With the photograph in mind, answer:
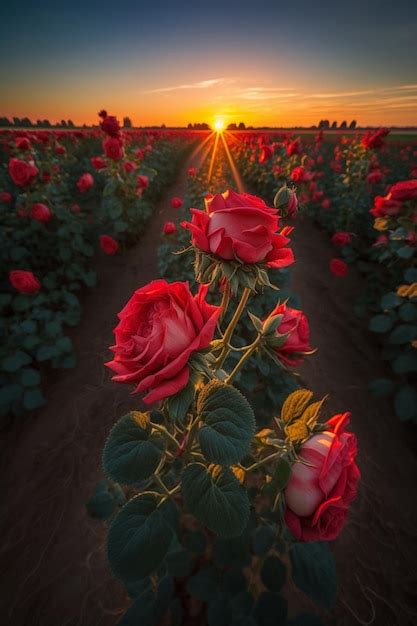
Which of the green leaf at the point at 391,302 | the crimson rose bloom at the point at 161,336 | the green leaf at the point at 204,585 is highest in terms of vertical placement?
the crimson rose bloom at the point at 161,336

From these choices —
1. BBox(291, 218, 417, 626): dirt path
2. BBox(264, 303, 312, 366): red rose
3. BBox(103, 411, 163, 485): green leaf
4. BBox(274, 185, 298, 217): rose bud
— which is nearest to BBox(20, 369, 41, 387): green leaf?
BBox(103, 411, 163, 485): green leaf

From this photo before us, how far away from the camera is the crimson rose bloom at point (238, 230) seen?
78 centimetres

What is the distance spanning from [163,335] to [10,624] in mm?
2469

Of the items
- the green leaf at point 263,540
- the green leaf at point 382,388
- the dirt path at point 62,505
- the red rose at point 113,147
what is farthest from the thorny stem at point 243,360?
the red rose at point 113,147

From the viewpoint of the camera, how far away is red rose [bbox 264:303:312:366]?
1.06 meters

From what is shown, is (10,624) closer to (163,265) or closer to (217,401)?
(217,401)

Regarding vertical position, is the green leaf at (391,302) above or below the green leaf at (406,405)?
above

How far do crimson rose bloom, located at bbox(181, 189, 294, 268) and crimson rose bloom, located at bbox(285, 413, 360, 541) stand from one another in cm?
57

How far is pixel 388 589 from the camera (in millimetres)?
2059

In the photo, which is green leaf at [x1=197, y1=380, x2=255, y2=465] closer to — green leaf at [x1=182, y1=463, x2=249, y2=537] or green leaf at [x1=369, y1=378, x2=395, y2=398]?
green leaf at [x1=182, y1=463, x2=249, y2=537]

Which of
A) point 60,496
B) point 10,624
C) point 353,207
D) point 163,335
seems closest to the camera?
→ point 163,335

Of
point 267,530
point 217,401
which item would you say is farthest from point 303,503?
point 267,530

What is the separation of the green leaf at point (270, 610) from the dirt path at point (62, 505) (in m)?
1.11

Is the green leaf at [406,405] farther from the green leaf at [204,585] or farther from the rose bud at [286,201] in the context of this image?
the rose bud at [286,201]
